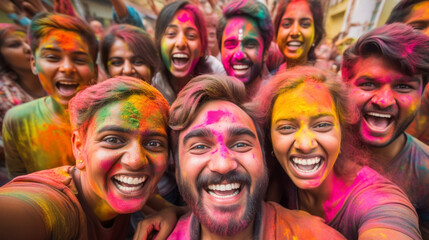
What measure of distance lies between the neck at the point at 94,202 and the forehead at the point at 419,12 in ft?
14.0

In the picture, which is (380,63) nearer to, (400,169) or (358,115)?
→ (358,115)

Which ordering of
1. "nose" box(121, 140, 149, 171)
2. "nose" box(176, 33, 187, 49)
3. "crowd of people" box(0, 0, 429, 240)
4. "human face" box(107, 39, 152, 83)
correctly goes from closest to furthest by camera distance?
1. "crowd of people" box(0, 0, 429, 240)
2. "nose" box(121, 140, 149, 171)
3. "human face" box(107, 39, 152, 83)
4. "nose" box(176, 33, 187, 49)

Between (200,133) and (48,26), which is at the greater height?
(48,26)

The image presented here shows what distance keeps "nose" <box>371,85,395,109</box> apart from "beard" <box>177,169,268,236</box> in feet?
4.74

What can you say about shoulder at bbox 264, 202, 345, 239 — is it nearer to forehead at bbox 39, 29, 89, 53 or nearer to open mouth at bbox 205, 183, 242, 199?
open mouth at bbox 205, 183, 242, 199

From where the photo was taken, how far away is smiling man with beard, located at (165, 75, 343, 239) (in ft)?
5.24

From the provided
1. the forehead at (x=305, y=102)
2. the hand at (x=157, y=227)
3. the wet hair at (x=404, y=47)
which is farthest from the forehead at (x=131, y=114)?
the wet hair at (x=404, y=47)

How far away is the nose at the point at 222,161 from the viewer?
1574mm

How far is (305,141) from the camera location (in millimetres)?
1871

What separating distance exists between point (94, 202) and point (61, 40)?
191 cm

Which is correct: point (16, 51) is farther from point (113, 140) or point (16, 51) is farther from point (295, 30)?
point (295, 30)

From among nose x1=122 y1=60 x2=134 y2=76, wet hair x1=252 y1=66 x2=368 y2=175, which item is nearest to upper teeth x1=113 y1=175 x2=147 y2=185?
wet hair x1=252 y1=66 x2=368 y2=175

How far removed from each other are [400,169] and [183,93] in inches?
93.8

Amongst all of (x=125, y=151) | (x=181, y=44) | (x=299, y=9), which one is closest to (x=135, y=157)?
(x=125, y=151)
